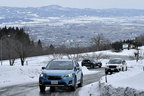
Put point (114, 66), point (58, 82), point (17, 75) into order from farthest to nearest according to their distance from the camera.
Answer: point (114, 66) < point (17, 75) < point (58, 82)

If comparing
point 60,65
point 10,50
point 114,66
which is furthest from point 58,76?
point 10,50

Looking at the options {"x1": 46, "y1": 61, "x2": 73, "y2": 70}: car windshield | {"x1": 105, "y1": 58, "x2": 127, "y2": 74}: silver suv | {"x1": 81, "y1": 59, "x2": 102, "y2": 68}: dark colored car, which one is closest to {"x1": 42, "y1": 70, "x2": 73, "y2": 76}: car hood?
{"x1": 46, "y1": 61, "x2": 73, "y2": 70}: car windshield

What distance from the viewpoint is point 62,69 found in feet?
63.8

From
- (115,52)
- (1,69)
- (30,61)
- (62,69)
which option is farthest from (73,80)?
(115,52)

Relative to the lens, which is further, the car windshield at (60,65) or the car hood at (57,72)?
the car windshield at (60,65)

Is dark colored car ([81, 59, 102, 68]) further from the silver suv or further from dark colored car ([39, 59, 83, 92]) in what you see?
dark colored car ([39, 59, 83, 92])

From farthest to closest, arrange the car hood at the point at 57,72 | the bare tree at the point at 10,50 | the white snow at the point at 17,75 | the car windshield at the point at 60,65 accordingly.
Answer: the bare tree at the point at 10,50
the white snow at the point at 17,75
the car windshield at the point at 60,65
the car hood at the point at 57,72

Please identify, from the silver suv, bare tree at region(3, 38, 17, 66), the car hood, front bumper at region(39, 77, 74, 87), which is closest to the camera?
front bumper at region(39, 77, 74, 87)

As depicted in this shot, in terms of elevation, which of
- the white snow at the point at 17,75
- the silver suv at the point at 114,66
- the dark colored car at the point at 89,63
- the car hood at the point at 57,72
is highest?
the car hood at the point at 57,72

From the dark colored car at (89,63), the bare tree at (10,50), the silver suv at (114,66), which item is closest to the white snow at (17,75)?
the silver suv at (114,66)

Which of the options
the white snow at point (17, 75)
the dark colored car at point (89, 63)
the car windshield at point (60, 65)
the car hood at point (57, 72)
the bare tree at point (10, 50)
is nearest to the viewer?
the car hood at point (57, 72)

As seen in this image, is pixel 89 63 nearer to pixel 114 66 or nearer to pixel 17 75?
pixel 114 66

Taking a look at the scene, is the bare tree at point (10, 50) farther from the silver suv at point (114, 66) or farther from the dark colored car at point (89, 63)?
the silver suv at point (114, 66)

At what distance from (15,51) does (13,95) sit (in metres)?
53.9
